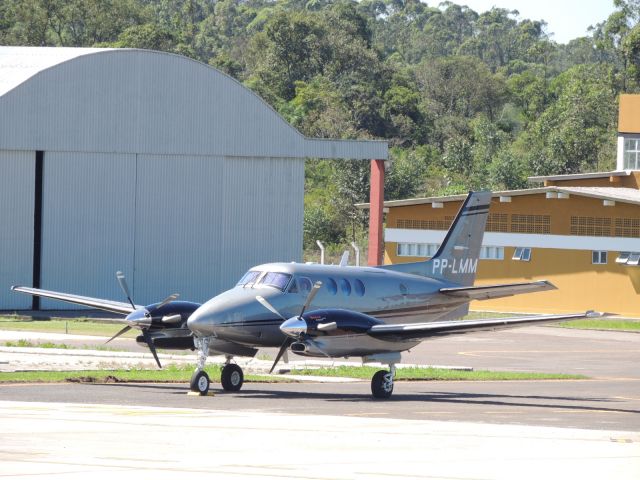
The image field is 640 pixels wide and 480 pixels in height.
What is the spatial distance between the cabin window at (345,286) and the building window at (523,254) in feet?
126

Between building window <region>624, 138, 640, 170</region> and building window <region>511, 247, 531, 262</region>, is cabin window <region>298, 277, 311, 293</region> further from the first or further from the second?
building window <region>624, 138, 640, 170</region>

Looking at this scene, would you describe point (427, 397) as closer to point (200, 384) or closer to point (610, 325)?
point (200, 384)

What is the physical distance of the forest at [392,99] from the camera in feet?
290

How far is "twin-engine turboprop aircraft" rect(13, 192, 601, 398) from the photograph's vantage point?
86.5 feet

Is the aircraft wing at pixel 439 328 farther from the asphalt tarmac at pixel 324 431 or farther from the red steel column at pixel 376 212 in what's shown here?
the red steel column at pixel 376 212

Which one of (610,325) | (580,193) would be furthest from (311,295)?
(580,193)

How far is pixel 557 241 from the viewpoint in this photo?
65.7m

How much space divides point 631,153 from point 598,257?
980 cm

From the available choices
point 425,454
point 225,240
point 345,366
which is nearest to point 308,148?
point 225,240

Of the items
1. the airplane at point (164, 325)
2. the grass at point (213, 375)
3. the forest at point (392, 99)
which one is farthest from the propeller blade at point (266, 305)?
the forest at point (392, 99)

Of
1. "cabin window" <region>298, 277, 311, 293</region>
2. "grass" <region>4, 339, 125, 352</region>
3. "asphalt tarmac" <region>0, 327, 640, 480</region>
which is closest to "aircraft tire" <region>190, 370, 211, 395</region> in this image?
"asphalt tarmac" <region>0, 327, 640, 480</region>

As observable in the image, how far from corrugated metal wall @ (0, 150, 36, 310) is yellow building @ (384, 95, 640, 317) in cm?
2275

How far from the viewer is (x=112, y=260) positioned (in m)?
56.9

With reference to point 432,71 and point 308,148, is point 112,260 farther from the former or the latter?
point 432,71
